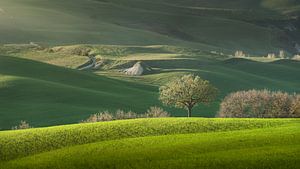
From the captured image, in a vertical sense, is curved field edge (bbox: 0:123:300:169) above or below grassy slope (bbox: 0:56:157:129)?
above

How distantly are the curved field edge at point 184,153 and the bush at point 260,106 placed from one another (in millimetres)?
31017

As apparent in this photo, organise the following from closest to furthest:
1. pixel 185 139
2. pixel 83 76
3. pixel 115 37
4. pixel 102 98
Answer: pixel 185 139 < pixel 102 98 < pixel 83 76 < pixel 115 37

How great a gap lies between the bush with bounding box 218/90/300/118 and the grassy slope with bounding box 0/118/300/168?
988 inches

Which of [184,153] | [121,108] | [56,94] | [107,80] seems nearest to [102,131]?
[184,153]

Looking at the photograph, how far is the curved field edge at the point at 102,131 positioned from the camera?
33.2m

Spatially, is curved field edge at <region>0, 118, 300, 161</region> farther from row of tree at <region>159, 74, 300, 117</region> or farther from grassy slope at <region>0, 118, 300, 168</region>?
row of tree at <region>159, 74, 300, 117</region>

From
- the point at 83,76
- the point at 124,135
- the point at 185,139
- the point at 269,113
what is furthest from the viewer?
the point at 83,76

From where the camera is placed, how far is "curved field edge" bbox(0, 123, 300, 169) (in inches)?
1099

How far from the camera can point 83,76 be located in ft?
352

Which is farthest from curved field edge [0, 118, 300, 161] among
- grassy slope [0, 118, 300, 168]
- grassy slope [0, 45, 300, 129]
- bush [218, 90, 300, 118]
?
grassy slope [0, 45, 300, 129]

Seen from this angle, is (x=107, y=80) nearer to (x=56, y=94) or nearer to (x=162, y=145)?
(x=56, y=94)

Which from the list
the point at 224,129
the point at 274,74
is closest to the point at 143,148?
the point at 224,129

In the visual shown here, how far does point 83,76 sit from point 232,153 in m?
79.5

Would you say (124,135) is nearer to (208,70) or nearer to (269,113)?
(269,113)
